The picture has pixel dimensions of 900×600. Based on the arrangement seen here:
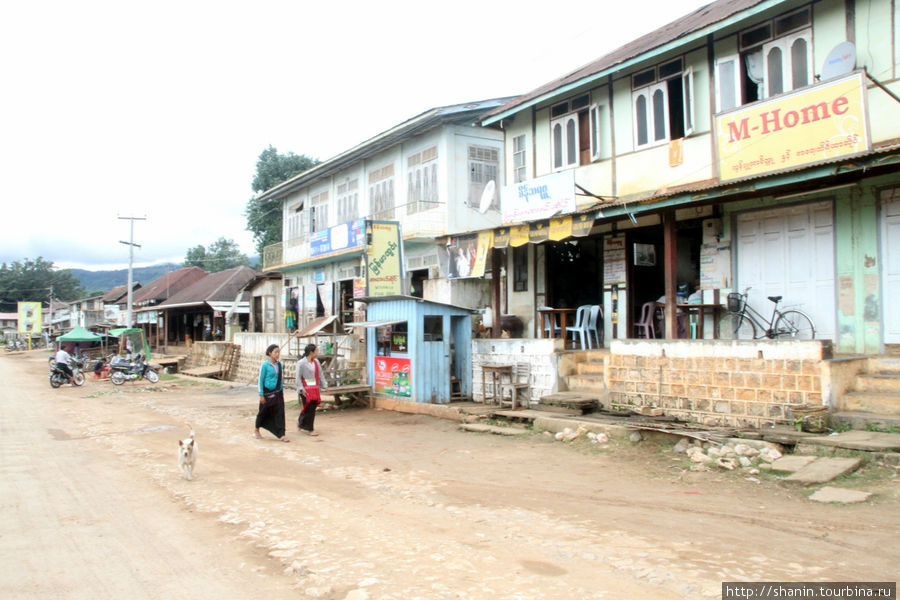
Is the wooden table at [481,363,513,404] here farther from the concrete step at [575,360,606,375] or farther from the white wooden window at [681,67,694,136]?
the white wooden window at [681,67,694,136]

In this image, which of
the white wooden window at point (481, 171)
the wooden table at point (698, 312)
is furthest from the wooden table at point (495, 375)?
the white wooden window at point (481, 171)

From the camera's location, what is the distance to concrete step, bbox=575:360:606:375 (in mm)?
13272

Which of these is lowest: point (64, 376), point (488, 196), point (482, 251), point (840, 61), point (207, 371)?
point (207, 371)

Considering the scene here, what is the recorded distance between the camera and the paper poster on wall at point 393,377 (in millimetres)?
14453

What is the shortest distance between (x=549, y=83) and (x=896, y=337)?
10275 mm

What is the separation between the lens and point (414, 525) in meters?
5.94

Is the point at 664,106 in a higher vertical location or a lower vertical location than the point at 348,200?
lower

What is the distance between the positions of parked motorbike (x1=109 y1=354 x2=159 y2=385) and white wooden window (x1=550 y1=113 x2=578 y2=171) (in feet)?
64.7

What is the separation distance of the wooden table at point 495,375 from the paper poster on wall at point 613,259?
337 cm

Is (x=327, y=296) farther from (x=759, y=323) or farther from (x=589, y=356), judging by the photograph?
(x=759, y=323)

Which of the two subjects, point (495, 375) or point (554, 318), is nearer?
point (495, 375)

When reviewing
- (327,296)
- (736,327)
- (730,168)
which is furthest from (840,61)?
(327,296)

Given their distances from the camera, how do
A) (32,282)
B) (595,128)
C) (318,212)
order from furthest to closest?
(32,282) → (318,212) → (595,128)

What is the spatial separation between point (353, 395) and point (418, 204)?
7277 mm
